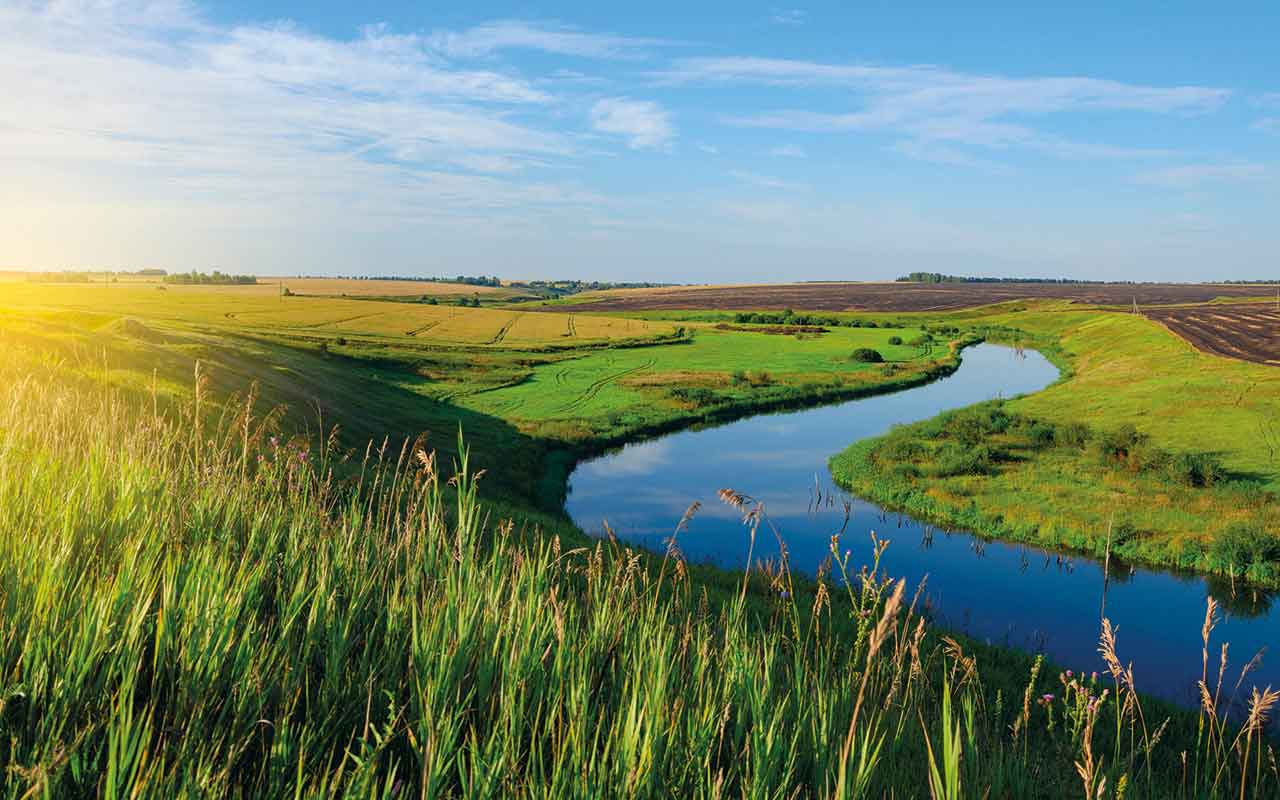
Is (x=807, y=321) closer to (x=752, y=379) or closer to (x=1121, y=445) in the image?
(x=752, y=379)

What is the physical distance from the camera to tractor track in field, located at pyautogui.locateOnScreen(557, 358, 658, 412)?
5723 cm

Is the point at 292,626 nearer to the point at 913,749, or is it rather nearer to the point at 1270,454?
the point at 913,749

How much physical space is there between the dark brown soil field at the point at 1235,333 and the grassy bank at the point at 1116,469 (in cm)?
916

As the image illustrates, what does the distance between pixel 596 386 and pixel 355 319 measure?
61.2 meters

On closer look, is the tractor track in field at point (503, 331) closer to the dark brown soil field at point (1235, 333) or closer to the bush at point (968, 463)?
the bush at point (968, 463)

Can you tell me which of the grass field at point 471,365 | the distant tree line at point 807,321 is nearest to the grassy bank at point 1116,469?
the grass field at point 471,365

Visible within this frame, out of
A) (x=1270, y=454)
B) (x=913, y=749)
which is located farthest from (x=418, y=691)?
(x=1270, y=454)

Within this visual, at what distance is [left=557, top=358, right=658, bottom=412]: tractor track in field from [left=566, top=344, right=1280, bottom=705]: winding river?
968cm

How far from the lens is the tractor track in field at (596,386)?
188 ft

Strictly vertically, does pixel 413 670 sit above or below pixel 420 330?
below

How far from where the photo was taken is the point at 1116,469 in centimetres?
3266

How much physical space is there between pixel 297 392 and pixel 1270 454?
1682 inches

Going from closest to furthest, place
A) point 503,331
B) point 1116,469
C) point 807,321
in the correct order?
point 1116,469 < point 503,331 < point 807,321

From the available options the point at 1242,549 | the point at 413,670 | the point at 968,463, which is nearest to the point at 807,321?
the point at 968,463
